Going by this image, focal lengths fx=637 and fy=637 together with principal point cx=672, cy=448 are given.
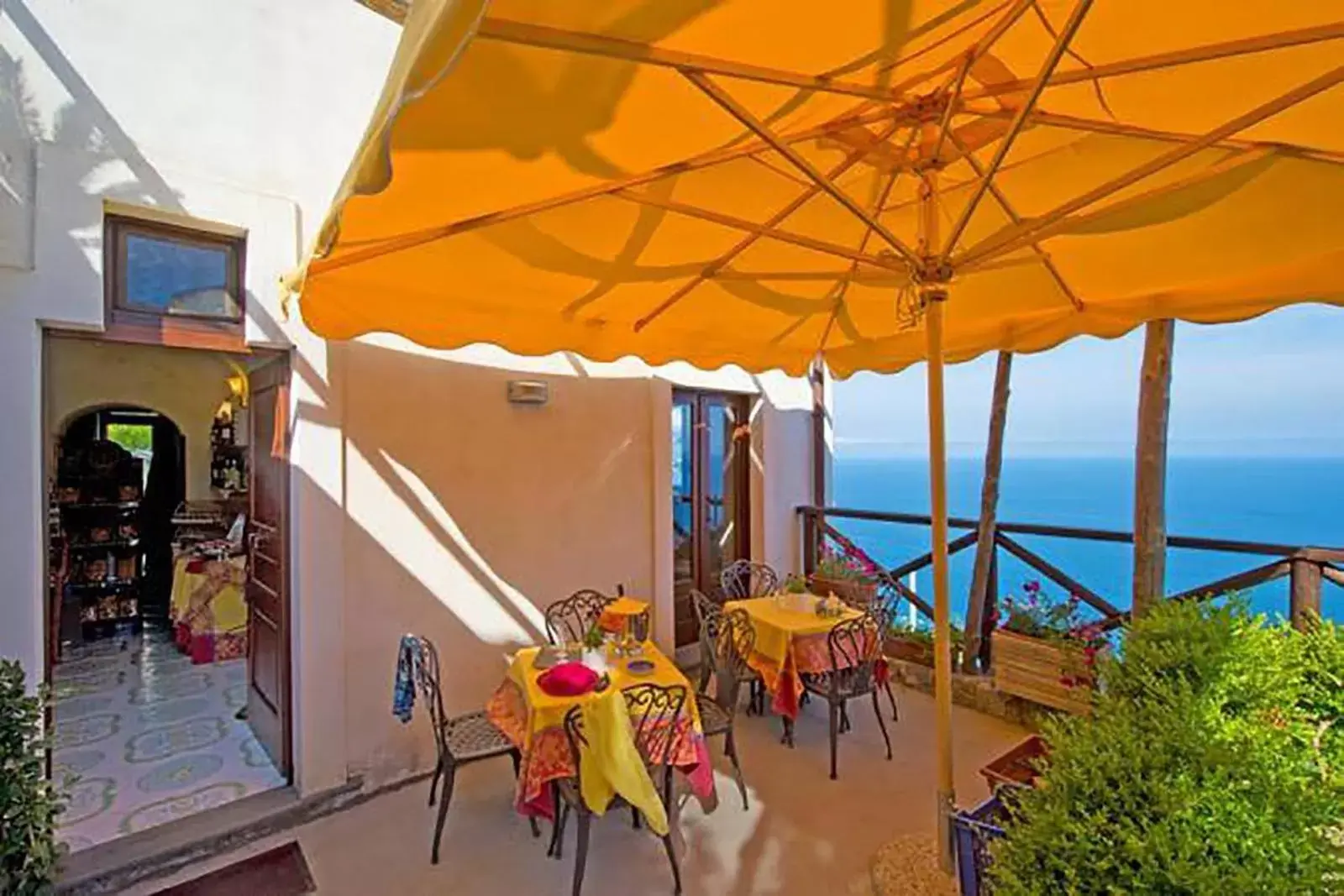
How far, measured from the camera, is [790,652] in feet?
13.1

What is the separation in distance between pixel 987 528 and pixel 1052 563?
0.48 metres

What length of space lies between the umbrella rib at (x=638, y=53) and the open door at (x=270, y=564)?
271cm

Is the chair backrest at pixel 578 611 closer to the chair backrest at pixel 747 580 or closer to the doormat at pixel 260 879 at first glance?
the chair backrest at pixel 747 580

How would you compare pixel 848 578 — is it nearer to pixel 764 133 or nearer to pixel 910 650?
pixel 910 650

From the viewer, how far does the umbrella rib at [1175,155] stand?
1.60m

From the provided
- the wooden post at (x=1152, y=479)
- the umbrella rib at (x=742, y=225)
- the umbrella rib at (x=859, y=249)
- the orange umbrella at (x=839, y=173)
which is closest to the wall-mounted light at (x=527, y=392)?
the orange umbrella at (x=839, y=173)

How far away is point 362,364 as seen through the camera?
11.5 feet

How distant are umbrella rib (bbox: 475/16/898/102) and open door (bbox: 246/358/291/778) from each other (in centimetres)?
271

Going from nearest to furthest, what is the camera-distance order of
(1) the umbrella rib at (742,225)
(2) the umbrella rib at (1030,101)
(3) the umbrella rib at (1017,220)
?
(2) the umbrella rib at (1030,101)
(1) the umbrella rib at (742,225)
(3) the umbrella rib at (1017,220)

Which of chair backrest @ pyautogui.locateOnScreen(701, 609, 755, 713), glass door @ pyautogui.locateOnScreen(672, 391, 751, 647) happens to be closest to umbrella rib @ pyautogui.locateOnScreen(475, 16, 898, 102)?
chair backrest @ pyautogui.locateOnScreen(701, 609, 755, 713)

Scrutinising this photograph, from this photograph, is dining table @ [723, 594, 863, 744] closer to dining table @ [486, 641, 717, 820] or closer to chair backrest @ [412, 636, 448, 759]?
dining table @ [486, 641, 717, 820]

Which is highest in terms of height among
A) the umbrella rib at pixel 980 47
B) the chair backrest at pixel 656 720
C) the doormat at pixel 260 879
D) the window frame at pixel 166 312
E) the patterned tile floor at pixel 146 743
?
the umbrella rib at pixel 980 47

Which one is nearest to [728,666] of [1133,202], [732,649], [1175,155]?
[732,649]

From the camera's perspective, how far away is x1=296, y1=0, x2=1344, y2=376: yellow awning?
1472mm
